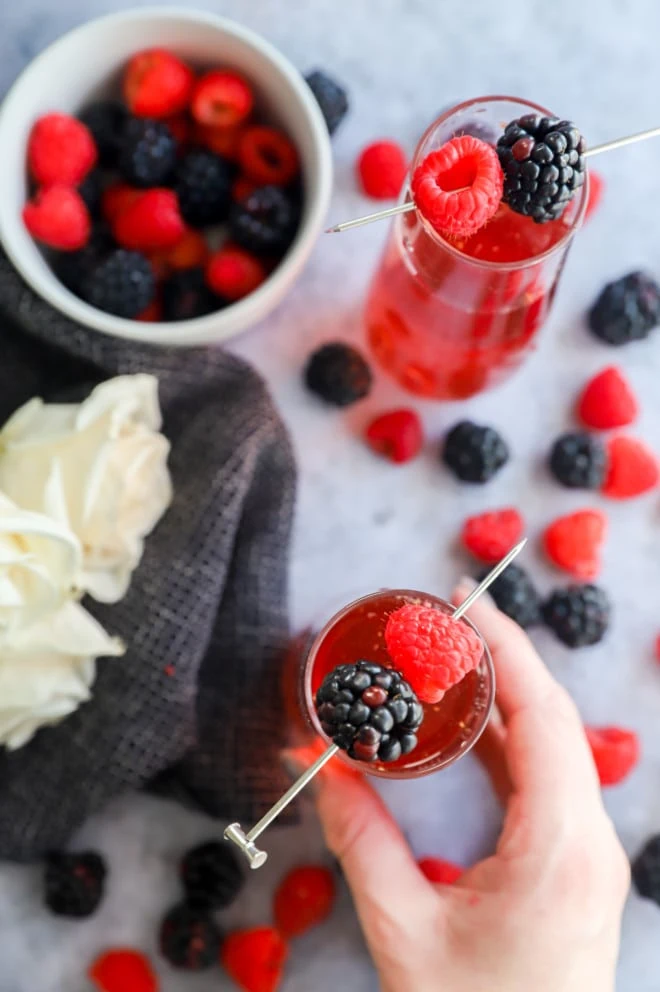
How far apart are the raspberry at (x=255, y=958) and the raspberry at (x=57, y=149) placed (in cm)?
78

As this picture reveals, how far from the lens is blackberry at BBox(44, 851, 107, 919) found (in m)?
1.04

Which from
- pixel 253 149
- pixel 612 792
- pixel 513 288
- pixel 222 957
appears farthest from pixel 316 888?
pixel 253 149

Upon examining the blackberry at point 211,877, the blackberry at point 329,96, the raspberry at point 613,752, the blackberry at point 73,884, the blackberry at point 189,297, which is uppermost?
the blackberry at point 329,96

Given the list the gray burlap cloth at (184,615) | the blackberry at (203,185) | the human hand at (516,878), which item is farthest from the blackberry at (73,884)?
the blackberry at (203,185)

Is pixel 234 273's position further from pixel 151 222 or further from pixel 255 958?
pixel 255 958

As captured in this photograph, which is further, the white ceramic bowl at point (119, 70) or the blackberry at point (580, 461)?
the blackberry at point (580, 461)

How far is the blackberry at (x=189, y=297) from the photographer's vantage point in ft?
3.47

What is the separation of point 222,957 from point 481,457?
1.90 feet

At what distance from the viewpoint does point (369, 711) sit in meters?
0.71

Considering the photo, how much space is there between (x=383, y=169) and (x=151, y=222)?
10.3 inches

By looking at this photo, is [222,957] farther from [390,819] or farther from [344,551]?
[344,551]

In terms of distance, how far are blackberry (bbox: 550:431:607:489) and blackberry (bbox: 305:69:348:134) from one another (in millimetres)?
421

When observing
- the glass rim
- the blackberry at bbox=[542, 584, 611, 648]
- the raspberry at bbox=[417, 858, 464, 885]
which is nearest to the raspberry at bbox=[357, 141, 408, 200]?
the glass rim

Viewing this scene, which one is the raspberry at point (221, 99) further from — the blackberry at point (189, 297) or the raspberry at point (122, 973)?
the raspberry at point (122, 973)
